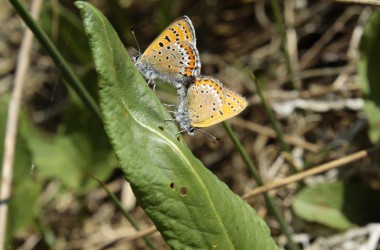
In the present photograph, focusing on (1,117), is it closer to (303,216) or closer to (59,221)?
(59,221)

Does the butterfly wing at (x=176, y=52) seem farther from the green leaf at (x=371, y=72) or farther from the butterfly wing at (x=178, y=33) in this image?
the green leaf at (x=371, y=72)

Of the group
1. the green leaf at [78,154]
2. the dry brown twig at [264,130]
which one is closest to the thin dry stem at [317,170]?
the dry brown twig at [264,130]

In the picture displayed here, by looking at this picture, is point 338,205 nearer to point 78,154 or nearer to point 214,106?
point 214,106

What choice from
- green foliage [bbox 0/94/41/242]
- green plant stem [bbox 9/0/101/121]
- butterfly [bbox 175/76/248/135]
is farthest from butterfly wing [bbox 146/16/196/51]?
green foliage [bbox 0/94/41/242]

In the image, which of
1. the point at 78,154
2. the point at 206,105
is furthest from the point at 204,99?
the point at 78,154

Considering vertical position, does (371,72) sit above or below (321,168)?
above
